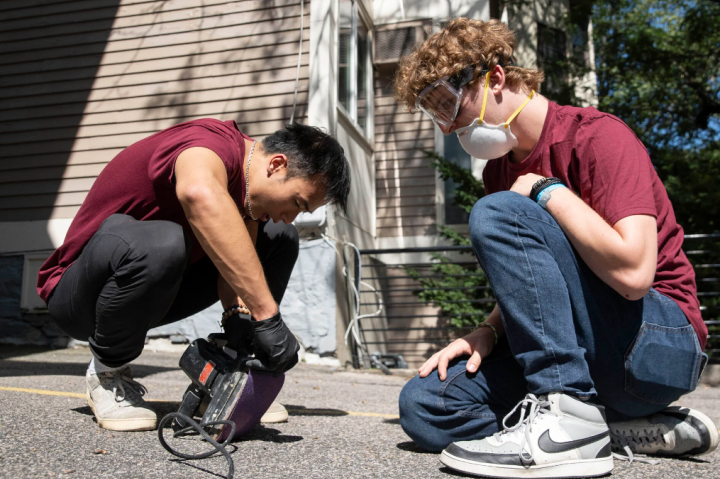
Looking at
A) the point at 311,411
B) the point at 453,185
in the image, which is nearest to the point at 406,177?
the point at 453,185

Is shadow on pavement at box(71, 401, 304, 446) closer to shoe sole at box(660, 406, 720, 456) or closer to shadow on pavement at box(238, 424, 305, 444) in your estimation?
shadow on pavement at box(238, 424, 305, 444)

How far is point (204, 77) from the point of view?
5973mm

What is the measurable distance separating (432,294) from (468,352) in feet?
15.8

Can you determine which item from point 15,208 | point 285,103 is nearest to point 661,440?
point 285,103

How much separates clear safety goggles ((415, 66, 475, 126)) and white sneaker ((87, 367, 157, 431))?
1.34m

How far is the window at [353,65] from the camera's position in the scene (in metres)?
6.39

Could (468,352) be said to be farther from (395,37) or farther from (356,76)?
(395,37)

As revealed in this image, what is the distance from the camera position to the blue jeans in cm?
143

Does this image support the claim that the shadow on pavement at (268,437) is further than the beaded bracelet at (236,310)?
No

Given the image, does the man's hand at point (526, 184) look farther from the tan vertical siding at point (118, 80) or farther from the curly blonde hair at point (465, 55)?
the tan vertical siding at point (118, 80)

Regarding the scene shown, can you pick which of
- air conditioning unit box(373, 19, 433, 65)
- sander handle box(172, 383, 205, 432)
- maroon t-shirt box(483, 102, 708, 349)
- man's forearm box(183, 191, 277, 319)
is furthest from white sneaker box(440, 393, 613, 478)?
air conditioning unit box(373, 19, 433, 65)

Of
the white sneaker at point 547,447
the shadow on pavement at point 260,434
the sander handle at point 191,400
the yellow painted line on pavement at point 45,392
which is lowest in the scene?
the yellow painted line on pavement at point 45,392

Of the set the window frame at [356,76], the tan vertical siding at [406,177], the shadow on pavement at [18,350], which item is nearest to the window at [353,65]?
the window frame at [356,76]

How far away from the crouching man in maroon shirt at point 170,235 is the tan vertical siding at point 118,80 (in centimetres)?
383
